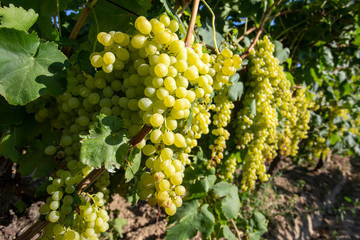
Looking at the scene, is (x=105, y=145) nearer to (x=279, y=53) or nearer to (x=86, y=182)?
(x=86, y=182)

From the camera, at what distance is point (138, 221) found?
8.56 ft

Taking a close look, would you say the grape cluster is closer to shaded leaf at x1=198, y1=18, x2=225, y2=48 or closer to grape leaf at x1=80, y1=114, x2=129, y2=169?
grape leaf at x1=80, y1=114, x2=129, y2=169

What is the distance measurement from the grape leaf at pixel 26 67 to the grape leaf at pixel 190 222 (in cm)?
94

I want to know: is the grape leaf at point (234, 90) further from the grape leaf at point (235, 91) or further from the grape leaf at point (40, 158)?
the grape leaf at point (40, 158)

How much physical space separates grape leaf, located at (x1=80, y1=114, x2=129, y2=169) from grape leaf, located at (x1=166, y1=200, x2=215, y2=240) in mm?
870

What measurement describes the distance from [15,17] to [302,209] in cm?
447

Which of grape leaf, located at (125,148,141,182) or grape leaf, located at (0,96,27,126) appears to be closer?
grape leaf, located at (125,148,141,182)

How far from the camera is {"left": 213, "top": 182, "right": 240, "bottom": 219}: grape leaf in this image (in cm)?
143

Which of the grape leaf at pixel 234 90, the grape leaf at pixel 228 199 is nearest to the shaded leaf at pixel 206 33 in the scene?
the grape leaf at pixel 234 90

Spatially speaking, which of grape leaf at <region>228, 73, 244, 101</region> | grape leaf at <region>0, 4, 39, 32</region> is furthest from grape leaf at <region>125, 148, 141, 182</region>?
grape leaf at <region>228, 73, 244, 101</region>

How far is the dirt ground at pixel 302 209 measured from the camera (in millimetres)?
2632

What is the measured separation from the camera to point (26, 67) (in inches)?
27.0

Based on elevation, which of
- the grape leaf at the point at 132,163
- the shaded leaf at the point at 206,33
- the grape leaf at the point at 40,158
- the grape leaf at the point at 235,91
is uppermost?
the shaded leaf at the point at 206,33

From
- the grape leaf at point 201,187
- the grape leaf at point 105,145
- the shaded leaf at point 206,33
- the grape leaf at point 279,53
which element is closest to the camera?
the grape leaf at point 105,145
